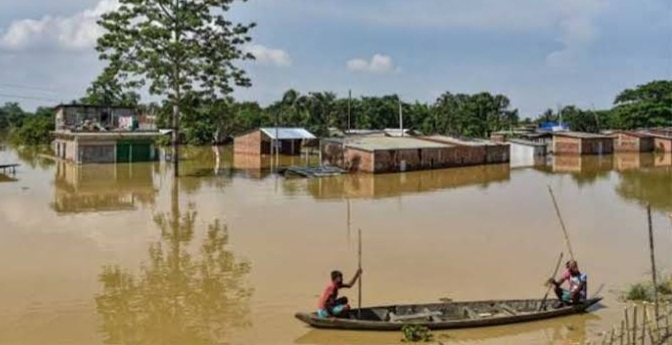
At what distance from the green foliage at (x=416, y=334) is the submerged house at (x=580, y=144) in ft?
161

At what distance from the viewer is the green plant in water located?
36.4 ft

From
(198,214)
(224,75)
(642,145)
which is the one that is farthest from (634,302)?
(642,145)

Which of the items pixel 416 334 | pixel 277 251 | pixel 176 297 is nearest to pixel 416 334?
pixel 416 334

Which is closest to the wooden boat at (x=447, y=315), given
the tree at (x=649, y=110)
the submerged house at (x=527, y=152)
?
the submerged house at (x=527, y=152)

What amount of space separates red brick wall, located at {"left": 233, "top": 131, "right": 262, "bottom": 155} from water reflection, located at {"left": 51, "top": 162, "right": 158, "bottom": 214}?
10811 mm

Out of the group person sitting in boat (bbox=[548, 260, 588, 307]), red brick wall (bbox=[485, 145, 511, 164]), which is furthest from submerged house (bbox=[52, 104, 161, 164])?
person sitting in boat (bbox=[548, 260, 588, 307])

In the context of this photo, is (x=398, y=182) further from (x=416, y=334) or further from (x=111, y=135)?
(x=416, y=334)

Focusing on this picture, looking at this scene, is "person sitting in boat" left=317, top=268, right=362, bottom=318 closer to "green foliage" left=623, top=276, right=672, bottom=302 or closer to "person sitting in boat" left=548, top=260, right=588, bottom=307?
"person sitting in boat" left=548, top=260, right=588, bottom=307

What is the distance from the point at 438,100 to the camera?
86875 millimetres

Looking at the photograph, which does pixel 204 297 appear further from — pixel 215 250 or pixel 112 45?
pixel 112 45

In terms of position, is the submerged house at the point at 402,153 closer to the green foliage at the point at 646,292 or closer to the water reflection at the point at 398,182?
the water reflection at the point at 398,182

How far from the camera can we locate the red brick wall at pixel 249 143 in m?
52.9

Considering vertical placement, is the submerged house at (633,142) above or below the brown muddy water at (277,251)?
above

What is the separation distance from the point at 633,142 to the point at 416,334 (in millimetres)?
57461
